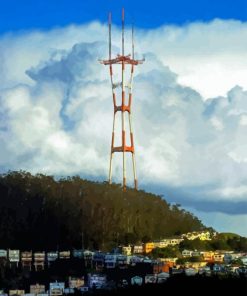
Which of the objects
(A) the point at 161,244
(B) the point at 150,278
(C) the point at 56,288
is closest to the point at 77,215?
(A) the point at 161,244

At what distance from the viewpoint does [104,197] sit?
51.8 metres

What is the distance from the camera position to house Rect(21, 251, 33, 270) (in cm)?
4888

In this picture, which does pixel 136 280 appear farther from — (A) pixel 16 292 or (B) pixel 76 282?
(A) pixel 16 292

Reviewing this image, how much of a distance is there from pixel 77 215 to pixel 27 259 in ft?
11.7

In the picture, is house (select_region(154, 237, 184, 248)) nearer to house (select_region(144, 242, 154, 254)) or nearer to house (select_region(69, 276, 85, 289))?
house (select_region(144, 242, 154, 254))

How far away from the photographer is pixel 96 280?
44.9 metres

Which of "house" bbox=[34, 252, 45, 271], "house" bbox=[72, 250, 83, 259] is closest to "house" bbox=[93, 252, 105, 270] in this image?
"house" bbox=[72, 250, 83, 259]

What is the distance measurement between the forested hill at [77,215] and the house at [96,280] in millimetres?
4389

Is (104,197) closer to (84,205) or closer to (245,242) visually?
(84,205)

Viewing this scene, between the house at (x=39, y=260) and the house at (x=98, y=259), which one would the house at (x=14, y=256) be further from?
the house at (x=98, y=259)

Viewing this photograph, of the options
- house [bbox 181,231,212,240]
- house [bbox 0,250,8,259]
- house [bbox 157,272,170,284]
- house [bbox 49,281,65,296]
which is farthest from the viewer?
house [bbox 181,231,212,240]

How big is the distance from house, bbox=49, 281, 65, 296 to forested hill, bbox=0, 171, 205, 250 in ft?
17.2

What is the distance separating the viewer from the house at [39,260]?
1901 inches

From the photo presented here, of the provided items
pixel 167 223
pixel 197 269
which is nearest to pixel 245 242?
pixel 167 223
